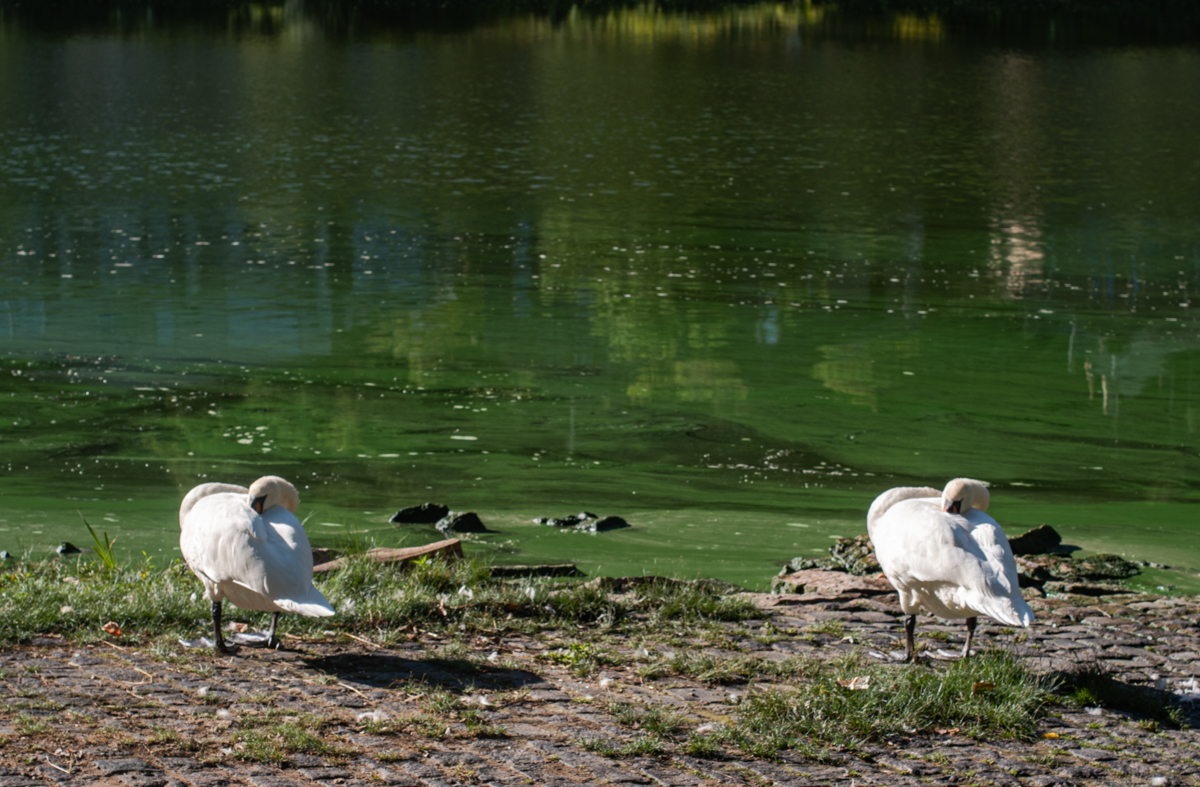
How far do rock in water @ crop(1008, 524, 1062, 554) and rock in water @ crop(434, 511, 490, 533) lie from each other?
115 inches

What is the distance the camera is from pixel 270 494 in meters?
5.14

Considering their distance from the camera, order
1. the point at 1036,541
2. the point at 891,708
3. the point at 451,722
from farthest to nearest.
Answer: the point at 1036,541 < the point at 891,708 < the point at 451,722

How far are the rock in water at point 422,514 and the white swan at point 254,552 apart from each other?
93.6 inches

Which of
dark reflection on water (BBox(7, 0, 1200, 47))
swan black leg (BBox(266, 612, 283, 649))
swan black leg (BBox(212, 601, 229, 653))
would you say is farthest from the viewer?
dark reflection on water (BBox(7, 0, 1200, 47))

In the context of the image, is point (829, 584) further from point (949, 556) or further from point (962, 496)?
point (949, 556)

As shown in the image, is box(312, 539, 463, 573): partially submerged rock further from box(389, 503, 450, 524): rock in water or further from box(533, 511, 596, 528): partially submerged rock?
box(533, 511, 596, 528): partially submerged rock

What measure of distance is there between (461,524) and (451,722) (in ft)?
10.4

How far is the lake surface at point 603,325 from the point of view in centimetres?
838

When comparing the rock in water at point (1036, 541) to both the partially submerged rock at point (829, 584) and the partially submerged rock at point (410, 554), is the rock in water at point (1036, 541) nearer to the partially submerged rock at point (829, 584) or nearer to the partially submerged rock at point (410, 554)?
the partially submerged rock at point (829, 584)

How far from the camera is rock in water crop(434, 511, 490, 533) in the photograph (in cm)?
752

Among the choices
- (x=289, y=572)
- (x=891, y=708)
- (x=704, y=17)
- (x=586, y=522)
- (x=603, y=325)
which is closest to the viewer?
(x=891, y=708)

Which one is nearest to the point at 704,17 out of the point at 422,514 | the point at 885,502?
the point at 422,514

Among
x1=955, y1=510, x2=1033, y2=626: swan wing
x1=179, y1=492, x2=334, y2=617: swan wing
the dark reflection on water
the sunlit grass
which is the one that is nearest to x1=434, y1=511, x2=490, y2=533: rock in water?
the sunlit grass

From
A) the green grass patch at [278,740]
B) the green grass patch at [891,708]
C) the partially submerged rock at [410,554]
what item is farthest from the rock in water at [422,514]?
the green grass patch at [278,740]
